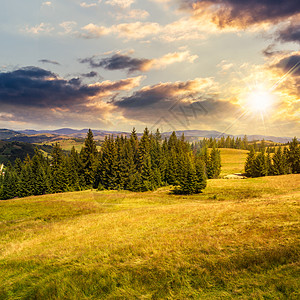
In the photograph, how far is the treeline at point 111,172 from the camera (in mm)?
61259

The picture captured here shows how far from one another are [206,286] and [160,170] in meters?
71.9

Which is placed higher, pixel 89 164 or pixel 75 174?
pixel 89 164

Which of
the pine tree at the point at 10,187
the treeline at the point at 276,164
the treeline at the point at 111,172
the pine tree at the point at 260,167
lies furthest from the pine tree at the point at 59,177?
the treeline at the point at 276,164

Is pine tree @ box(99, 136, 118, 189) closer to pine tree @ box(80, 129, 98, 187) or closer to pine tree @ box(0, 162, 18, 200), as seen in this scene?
pine tree @ box(80, 129, 98, 187)

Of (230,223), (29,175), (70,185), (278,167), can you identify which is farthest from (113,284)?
(278,167)

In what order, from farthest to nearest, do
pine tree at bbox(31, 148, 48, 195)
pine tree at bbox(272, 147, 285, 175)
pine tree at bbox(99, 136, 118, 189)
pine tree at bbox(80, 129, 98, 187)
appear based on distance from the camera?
pine tree at bbox(272, 147, 285, 175) → pine tree at bbox(31, 148, 48, 195) → pine tree at bbox(80, 129, 98, 187) → pine tree at bbox(99, 136, 118, 189)

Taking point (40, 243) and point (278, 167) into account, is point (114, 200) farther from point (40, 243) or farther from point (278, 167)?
point (278, 167)

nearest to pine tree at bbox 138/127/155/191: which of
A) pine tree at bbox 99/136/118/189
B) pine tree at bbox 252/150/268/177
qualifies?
pine tree at bbox 99/136/118/189

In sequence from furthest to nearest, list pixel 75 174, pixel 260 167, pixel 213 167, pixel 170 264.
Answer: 1. pixel 213 167
2. pixel 260 167
3. pixel 75 174
4. pixel 170 264

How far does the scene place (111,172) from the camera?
220 feet

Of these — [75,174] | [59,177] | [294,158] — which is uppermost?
[294,158]

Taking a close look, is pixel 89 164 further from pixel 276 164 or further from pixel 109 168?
pixel 276 164

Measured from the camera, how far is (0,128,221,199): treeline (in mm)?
61259

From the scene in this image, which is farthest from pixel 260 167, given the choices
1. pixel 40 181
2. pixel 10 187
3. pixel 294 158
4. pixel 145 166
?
pixel 10 187
